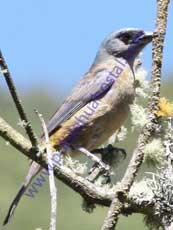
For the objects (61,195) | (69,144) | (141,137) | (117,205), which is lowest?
(61,195)

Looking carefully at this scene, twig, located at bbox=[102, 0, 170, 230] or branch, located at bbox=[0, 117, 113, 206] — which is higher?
twig, located at bbox=[102, 0, 170, 230]

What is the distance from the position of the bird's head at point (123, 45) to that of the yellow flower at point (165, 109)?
9.30ft

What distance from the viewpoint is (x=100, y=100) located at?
5789mm

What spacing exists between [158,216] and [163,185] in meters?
0.11

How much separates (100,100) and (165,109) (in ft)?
10.3

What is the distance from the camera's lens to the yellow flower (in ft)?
8.65

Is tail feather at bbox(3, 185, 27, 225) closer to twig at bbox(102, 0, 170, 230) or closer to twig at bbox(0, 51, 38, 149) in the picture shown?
twig at bbox(0, 51, 38, 149)

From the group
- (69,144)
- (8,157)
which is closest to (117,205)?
(69,144)

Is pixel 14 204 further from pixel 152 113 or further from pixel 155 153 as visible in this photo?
pixel 152 113

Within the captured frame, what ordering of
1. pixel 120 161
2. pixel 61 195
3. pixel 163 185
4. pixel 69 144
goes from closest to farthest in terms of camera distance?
pixel 163 185 → pixel 120 161 → pixel 69 144 → pixel 61 195

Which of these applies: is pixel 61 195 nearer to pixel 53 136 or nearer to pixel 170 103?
pixel 53 136

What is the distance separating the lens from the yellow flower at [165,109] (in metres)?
2.64

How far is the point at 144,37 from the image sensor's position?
5.40 metres

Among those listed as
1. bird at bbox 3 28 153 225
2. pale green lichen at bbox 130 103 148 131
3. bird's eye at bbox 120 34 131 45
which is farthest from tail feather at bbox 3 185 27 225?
bird's eye at bbox 120 34 131 45
